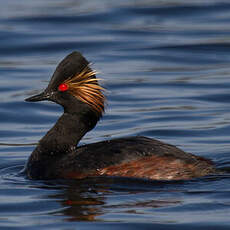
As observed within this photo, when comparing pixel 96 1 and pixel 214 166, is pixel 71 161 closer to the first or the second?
pixel 214 166

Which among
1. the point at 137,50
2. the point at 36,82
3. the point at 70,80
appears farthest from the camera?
the point at 137,50

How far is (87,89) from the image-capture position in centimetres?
964

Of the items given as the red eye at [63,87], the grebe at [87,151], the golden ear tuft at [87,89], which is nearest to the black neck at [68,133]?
the grebe at [87,151]

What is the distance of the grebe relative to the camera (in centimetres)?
897

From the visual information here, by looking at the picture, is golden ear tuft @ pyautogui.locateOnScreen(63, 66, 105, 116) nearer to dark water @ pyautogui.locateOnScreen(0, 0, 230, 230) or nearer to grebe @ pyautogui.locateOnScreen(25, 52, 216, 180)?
grebe @ pyautogui.locateOnScreen(25, 52, 216, 180)

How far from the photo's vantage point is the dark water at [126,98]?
8.12 meters

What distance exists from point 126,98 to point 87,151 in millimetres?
5549

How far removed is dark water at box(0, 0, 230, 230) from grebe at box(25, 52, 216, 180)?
139mm

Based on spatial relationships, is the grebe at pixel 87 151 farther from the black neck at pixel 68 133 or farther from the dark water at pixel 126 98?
the dark water at pixel 126 98

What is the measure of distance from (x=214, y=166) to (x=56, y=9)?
44.4 feet

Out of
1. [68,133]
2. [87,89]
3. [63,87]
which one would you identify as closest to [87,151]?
[68,133]

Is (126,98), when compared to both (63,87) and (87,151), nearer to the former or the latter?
(63,87)

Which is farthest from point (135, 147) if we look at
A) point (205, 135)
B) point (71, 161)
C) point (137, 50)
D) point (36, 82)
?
point (137, 50)

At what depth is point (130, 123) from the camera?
12.9 m
